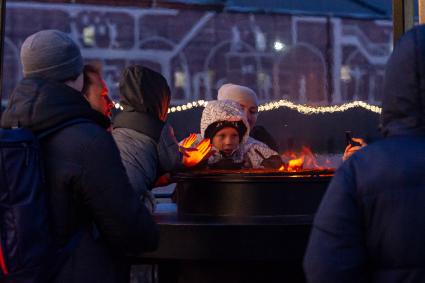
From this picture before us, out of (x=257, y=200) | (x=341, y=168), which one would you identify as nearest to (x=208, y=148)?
(x=257, y=200)

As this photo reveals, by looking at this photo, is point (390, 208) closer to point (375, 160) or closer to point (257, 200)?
point (375, 160)

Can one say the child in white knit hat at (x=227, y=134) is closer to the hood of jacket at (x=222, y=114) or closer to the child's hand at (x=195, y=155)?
the hood of jacket at (x=222, y=114)

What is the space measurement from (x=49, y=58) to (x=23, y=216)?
58 cm

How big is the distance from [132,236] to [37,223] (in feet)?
1.01

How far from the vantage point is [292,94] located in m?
9.75

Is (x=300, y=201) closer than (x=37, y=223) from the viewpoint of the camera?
No

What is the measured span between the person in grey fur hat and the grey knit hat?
4cm

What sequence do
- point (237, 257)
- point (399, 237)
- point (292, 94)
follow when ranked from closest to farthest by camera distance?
point (399, 237) → point (237, 257) → point (292, 94)

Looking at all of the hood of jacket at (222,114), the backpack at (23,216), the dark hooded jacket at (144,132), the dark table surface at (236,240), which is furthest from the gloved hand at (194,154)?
the backpack at (23,216)

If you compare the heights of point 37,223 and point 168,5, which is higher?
point 168,5

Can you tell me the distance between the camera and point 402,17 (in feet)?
12.4

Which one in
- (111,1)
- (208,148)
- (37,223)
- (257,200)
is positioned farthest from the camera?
(111,1)

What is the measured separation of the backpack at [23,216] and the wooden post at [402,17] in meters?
2.40

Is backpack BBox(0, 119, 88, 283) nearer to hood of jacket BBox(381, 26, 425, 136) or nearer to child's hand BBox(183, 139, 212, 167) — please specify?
hood of jacket BBox(381, 26, 425, 136)
